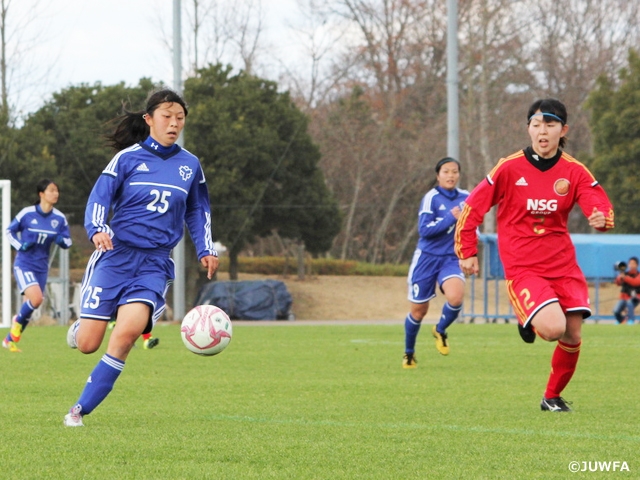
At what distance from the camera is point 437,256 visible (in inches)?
448

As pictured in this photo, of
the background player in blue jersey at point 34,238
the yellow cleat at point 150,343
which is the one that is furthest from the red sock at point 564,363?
the background player in blue jersey at point 34,238

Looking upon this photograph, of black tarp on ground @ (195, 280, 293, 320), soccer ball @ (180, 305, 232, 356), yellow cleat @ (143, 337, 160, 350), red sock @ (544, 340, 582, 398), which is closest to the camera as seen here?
soccer ball @ (180, 305, 232, 356)

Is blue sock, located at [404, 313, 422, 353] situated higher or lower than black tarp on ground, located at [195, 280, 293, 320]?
higher

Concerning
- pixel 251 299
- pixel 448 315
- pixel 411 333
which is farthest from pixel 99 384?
pixel 251 299

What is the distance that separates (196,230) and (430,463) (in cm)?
242

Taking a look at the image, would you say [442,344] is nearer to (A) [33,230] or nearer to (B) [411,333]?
(B) [411,333]

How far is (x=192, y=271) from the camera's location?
31.7 m

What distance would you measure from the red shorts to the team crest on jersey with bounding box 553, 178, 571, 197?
1.70 ft

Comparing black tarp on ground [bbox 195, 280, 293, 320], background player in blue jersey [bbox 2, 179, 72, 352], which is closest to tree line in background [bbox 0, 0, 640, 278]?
black tarp on ground [bbox 195, 280, 293, 320]

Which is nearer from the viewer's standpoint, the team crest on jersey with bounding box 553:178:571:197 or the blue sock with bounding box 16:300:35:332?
the team crest on jersey with bounding box 553:178:571:197

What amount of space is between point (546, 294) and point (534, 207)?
557 millimetres

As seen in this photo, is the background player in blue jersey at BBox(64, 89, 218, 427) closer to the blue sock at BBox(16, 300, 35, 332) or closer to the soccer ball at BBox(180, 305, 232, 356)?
the soccer ball at BBox(180, 305, 232, 356)

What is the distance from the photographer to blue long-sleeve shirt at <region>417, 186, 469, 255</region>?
11.2 meters

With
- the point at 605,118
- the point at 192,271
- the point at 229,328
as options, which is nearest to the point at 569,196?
the point at 229,328
